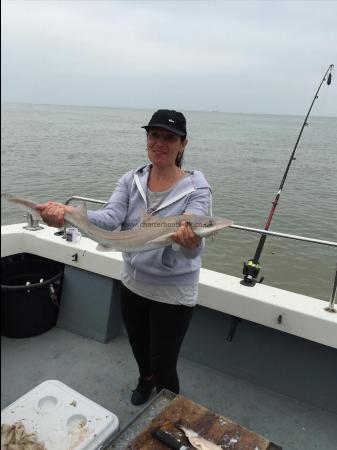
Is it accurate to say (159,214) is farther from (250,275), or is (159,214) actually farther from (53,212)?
(250,275)

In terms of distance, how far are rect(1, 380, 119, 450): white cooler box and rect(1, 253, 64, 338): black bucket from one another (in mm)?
1008

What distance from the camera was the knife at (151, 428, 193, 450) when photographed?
194cm

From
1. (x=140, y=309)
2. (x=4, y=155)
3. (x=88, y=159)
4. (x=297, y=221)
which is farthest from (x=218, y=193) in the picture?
(x=4, y=155)

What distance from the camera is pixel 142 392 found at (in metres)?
3.08

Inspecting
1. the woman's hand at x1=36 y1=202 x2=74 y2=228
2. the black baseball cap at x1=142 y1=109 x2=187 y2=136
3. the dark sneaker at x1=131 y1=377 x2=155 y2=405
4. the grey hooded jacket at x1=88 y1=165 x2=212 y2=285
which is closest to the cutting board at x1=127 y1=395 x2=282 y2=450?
the grey hooded jacket at x1=88 y1=165 x2=212 y2=285

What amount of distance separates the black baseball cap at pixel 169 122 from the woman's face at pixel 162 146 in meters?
0.04

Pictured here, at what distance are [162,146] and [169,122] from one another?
0.15 meters

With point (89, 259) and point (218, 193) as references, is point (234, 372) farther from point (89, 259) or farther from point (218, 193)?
point (218, 193)

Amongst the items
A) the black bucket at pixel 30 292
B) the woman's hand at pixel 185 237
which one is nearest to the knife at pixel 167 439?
the woman's hand at pixel 185 237

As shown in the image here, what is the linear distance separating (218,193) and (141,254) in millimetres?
12597

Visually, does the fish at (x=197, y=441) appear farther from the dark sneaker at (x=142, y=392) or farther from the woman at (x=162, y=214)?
the dark sneaker at (x=142, y=392)

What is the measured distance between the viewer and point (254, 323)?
3.32 m

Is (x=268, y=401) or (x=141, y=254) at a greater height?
(x=141, y=254)

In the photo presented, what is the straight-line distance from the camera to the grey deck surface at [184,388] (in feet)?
A: 9.77
